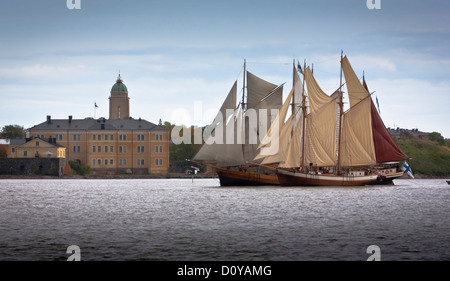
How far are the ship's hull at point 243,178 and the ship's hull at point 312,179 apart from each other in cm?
232

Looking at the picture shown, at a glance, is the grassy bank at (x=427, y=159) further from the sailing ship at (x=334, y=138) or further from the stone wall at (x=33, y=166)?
the sailing ship at (x=334, y=138)

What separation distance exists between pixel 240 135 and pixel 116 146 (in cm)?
7690

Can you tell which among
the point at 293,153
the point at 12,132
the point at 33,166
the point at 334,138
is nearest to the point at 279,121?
the point at 293,153

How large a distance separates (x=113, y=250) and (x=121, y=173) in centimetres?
12355

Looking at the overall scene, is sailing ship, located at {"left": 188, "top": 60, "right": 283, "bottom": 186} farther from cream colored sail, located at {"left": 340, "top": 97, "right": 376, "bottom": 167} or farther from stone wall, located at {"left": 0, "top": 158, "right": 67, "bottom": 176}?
stone wall, located at {"left": 0, "top": 158, "right": 67, "bottom": 176}

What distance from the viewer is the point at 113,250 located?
26.1 metres

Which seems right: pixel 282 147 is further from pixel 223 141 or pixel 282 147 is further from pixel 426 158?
pixel 426 158

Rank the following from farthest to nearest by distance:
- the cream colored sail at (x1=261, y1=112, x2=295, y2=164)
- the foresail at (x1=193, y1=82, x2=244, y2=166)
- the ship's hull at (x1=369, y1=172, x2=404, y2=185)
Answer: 1. the ship's hull at (x1=369, y1=172, x2=404, y2=185)
2. the cream colored sail at (x1=261, y1=112, x2=295, y2=164)
3. the foresail at (x1=193, y1=82, x2=244, y2=166)

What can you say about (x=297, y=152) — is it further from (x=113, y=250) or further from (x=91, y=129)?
(x=91, y=129)

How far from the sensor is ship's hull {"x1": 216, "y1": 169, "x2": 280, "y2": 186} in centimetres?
7988

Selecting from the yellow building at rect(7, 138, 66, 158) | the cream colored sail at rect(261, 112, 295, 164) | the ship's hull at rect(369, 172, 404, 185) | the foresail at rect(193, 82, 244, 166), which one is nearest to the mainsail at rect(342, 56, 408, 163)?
the ship's hull at rect(369, 172, 404, 185)

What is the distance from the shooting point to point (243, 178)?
79.9 m

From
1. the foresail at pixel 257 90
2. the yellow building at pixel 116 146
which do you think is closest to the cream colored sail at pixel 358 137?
the foresail at pixel 257 90

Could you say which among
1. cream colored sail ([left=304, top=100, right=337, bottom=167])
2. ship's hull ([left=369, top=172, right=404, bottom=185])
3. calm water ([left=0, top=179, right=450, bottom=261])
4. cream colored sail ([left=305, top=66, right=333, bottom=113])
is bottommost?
calm water ([left=0, top=179, right=450, bottom=261])
